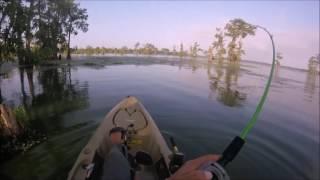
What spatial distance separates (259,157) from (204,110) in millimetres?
5610

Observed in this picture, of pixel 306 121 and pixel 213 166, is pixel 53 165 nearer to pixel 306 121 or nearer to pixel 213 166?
pixel 213 166

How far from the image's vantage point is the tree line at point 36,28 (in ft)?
58.3

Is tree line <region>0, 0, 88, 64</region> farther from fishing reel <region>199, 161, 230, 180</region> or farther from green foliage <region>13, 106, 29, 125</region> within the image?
fishing reel <region>199, 161, 230, 180</region>

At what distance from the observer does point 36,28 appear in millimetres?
30547

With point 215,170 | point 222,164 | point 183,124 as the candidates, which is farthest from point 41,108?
point 215,170

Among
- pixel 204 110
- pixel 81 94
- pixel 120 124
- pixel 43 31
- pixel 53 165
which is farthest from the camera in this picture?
pixel 43 31

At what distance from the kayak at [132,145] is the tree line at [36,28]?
12655mm

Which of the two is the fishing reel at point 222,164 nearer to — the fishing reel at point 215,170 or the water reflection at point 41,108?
the fishing reel at point 215,170

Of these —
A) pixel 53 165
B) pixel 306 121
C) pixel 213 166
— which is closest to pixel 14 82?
pixel 53 165

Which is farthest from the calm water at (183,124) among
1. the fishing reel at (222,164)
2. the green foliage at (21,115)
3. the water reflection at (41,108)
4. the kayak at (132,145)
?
the fishing reel at (222,164)

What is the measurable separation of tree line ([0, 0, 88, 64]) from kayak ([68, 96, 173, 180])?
41.5 ft

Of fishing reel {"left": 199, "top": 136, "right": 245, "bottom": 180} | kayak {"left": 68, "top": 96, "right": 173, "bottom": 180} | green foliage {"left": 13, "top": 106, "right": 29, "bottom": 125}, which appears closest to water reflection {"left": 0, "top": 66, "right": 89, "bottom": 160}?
green foliage {"left": 13, "top": 106, "right": 29, "bottom": 125}

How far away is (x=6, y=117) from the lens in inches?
336

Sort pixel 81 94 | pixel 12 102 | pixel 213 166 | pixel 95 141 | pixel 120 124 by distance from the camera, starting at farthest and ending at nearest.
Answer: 1. pixel 81 94
2. pixel 12 102
3. pixel 120 124
4. pixel 95 141
5. pixel 213 166
